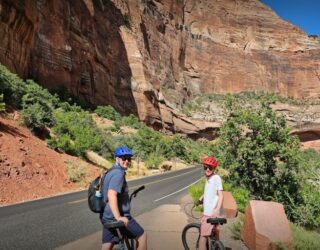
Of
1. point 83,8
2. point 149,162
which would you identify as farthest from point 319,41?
point 149,162

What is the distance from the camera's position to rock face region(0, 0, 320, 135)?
4309 cm

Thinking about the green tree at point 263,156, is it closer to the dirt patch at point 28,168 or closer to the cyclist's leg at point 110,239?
the dirt patch at point 28,168

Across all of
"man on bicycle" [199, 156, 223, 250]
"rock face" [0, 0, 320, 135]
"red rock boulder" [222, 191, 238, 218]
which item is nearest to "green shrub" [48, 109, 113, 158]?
"rock face" [0, 0, 320, 135]

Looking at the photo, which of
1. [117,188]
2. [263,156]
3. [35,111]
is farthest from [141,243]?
[35,111]

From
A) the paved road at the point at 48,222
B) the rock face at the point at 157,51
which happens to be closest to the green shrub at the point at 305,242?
the paved road at the point at 48,222

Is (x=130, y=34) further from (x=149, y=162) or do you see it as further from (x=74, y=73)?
(x=149, y=162)

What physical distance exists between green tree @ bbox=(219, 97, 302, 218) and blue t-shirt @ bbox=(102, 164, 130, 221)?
8.78m

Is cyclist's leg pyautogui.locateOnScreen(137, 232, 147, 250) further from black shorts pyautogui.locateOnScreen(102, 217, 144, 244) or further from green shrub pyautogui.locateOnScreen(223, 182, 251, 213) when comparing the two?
green shrub pyautogui.locateOnScreen(223, 182, 251, 213)

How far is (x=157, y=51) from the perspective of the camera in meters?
84.9

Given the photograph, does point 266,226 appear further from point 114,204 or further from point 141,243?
point 114,204

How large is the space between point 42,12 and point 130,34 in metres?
27.9

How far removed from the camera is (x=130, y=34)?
69.9m

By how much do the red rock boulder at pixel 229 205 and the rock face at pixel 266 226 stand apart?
2.68 metres

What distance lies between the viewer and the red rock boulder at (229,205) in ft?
31.5
